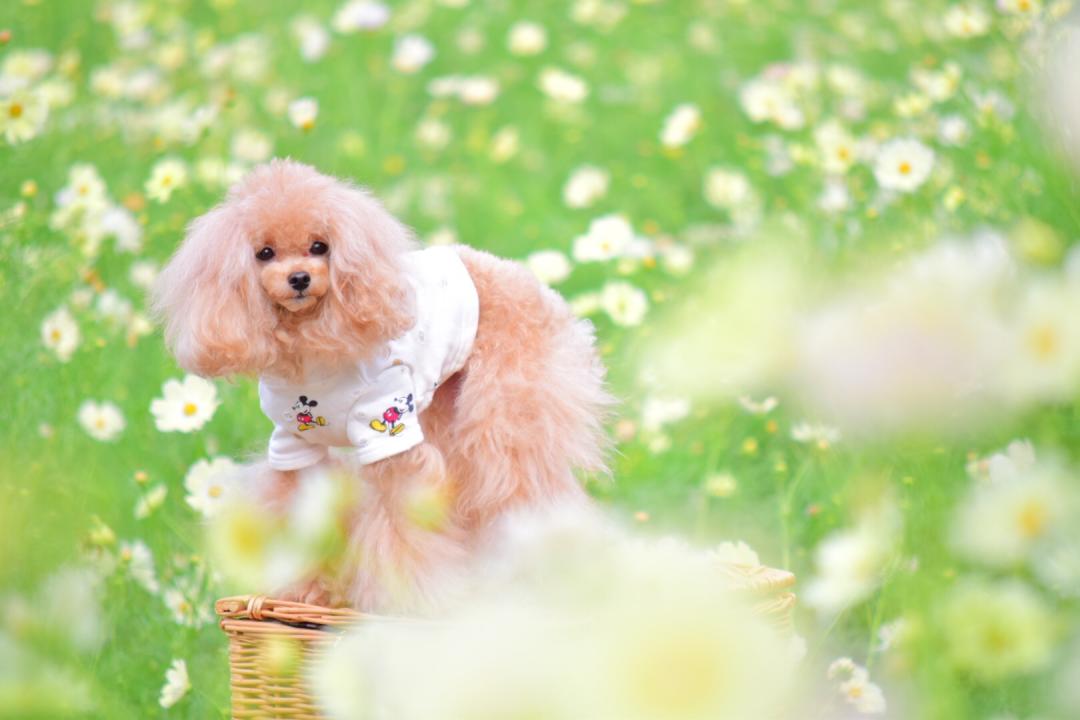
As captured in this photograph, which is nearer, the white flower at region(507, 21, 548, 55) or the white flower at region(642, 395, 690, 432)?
A: the white flower at region(642, 395, 690, 432)

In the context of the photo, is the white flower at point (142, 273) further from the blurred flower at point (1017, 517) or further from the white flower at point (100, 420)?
the blurred flower at point (1017, 517)

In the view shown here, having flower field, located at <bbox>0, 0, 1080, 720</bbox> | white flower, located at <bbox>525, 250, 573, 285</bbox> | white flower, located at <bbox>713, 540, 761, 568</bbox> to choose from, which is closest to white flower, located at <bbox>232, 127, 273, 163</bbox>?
flower field, located at <bbox>0, 0, 1080, 720</bbox>

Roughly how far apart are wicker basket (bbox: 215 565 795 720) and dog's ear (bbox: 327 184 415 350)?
24 centimetres

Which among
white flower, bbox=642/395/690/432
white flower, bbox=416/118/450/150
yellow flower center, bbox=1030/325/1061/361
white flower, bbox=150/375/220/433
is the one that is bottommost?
white flower, bbox=416/118/450/150

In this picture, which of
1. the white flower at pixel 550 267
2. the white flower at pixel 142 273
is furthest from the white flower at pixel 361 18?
the white flower at pixel 550 267

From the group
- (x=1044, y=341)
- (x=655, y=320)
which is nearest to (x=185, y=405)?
(x=655, y=320)

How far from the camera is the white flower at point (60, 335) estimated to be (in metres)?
1.41

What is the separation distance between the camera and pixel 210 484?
126 cm

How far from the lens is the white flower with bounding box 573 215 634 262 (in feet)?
4.83

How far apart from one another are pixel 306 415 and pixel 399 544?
0.47ft

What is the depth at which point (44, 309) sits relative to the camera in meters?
1.48

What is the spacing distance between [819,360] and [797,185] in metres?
1.53

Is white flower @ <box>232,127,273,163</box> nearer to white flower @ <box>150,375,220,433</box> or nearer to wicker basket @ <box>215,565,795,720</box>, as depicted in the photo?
white flower @ <box>150,375,220,433</box>

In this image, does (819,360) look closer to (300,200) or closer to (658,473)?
(300,200)
